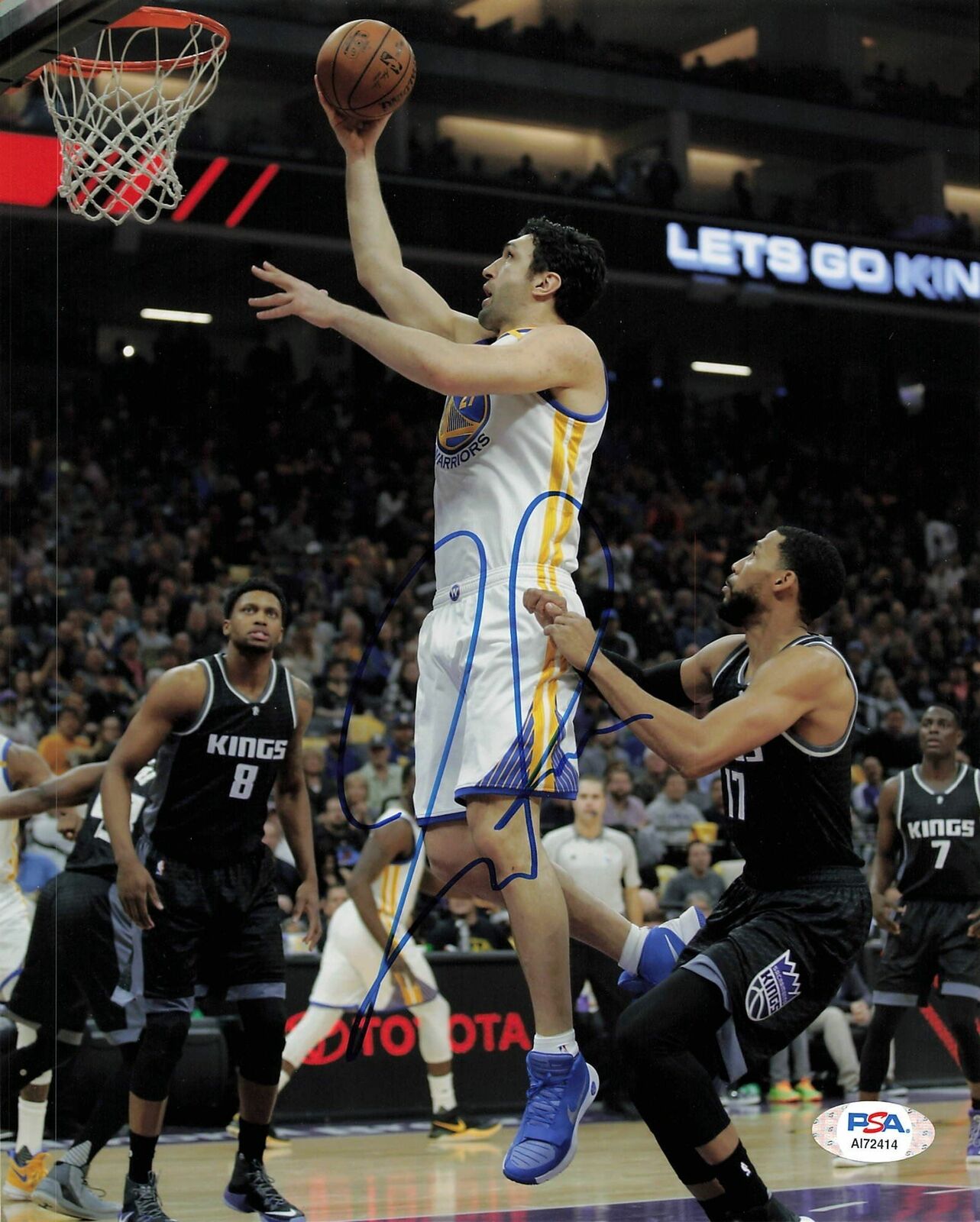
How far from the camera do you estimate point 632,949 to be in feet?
13.6

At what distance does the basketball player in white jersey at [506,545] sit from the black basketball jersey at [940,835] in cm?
424

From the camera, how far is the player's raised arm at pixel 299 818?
570 centimetres

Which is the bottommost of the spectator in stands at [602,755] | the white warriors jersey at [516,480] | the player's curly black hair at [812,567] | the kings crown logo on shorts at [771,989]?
the kings crown logo on shorts at [771,989]

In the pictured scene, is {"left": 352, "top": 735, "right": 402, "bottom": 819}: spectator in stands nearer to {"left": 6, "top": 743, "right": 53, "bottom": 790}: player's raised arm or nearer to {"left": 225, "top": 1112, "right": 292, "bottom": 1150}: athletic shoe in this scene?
{"left": 225, "top": 1112, "right": 292, "bottom": 1150}: athletic shoe

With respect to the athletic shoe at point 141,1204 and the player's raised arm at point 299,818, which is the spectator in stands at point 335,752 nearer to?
the player's raised arm at point 299,818

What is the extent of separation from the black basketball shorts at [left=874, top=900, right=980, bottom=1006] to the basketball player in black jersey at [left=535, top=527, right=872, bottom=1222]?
374cm

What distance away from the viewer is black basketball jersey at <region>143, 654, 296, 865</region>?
5.46 metres

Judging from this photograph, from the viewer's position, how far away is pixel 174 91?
22.8 ft

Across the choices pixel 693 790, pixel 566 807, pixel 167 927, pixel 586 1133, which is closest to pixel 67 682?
pixel 566 807

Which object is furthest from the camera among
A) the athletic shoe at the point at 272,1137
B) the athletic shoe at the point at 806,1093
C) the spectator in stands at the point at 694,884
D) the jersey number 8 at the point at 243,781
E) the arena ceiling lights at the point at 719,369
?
the arena ceiling lights at the point at 719,369

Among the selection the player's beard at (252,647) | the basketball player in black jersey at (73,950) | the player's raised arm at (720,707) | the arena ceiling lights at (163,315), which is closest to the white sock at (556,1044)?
the player's raised arm at (720,707)

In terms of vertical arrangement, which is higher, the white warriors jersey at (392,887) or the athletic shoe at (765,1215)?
the white warriors jersey at (392,887)

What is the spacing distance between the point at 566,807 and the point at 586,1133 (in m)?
2.73

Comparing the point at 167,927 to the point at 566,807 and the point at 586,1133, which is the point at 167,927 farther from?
the point at 566,807
